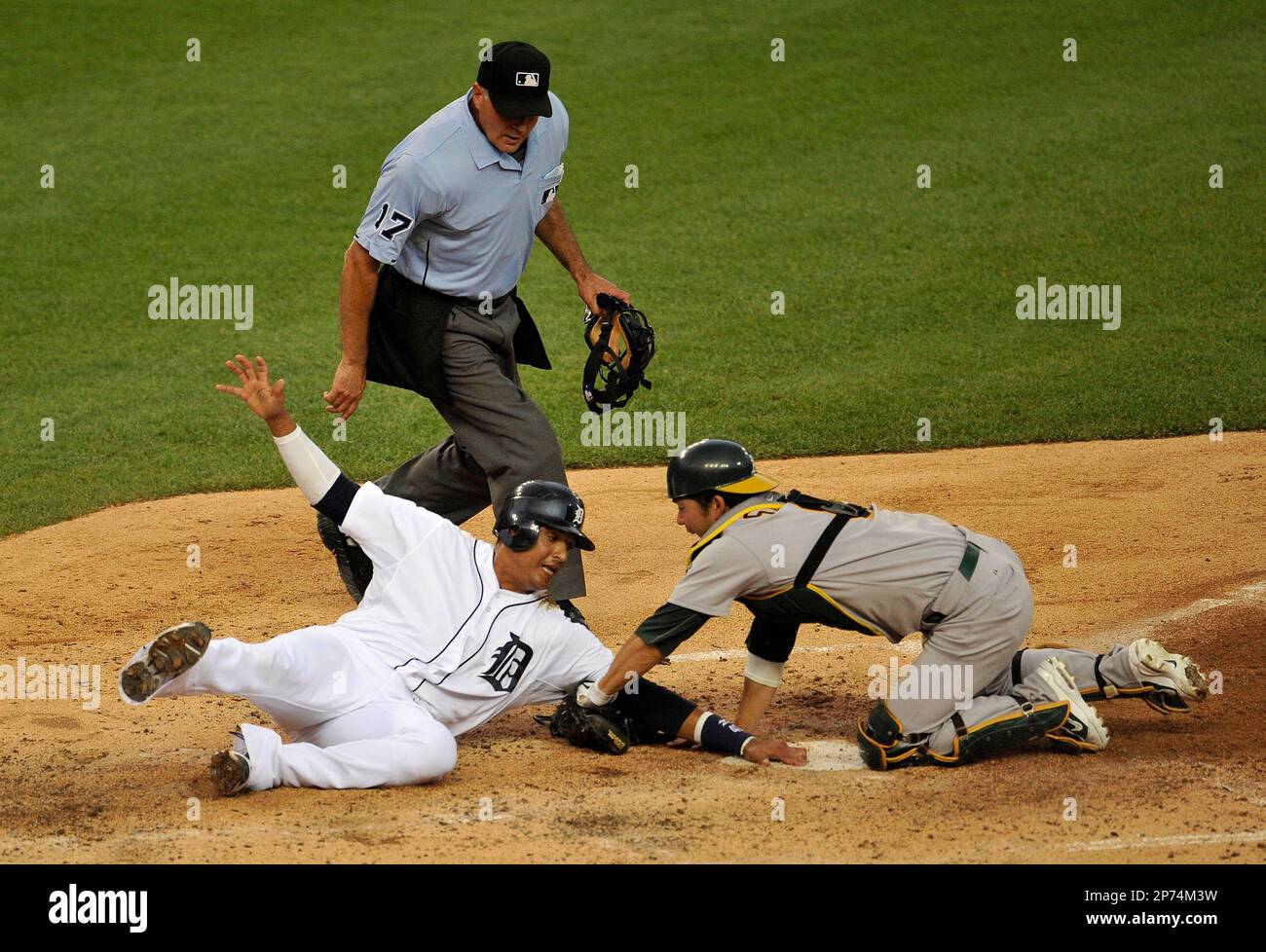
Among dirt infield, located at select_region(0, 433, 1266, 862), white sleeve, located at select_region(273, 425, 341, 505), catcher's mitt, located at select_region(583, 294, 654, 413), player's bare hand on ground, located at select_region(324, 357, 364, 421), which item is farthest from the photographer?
catcher's mitt, located at select_region(583, 294, 654, 413)

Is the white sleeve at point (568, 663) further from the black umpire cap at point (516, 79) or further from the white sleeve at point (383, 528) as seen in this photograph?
the black umpire cap at point (516, 79)

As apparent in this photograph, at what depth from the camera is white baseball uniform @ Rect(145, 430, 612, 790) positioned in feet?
14.9

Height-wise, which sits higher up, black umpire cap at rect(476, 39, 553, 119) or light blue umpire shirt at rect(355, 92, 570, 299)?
black umpire cap at rect(476, 39, 553, 119)

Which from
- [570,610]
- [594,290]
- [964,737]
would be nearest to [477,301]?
[594,290]

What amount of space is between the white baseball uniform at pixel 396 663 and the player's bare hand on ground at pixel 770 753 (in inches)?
22.5

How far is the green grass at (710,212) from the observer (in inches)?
377

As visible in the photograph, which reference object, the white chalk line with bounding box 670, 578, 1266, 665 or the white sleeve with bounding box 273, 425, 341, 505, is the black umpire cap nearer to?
the white sleeve with bounding box 273, 425, 341, 505

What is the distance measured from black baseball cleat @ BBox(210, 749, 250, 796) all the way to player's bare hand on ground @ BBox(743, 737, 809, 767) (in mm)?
1527

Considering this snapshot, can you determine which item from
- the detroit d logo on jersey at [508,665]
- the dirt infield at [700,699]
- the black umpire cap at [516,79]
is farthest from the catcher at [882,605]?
the black umpire cap at [516,79]

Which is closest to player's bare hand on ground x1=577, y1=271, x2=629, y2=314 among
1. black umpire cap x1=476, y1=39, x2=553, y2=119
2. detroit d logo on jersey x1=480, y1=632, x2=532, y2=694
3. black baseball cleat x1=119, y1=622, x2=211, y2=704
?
black umpire cap x1=476, y1=39, x2=553, y2=119

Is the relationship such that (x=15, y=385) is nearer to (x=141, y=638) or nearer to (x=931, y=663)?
(x=141, y=638)

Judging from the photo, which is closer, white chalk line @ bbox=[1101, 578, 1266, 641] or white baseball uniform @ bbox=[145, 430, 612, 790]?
white baseball uniform @ bbox=[145, 430, 612, 790]

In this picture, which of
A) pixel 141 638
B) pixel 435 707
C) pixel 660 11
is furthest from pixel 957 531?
pixel 660 11

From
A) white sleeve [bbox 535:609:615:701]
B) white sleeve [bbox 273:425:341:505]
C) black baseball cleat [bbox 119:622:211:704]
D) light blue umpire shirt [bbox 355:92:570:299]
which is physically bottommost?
white sleeve [bbox 535:609:615:701]
